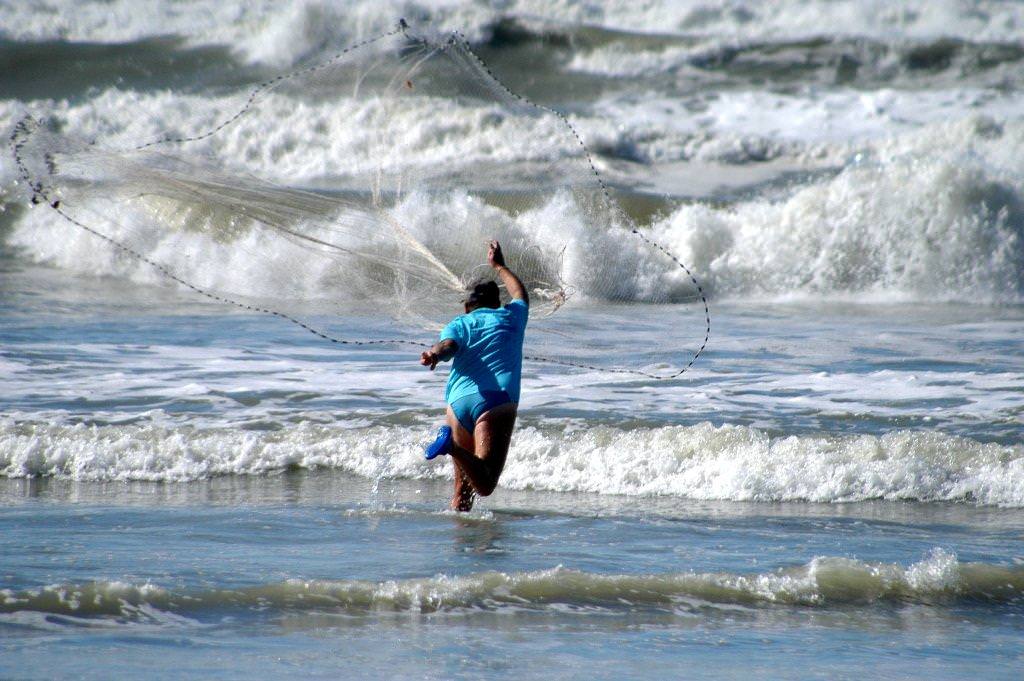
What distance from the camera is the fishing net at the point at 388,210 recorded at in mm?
7348

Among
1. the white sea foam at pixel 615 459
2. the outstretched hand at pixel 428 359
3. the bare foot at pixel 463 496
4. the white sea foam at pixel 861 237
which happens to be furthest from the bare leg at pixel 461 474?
the white sea foam at pixel 861 237

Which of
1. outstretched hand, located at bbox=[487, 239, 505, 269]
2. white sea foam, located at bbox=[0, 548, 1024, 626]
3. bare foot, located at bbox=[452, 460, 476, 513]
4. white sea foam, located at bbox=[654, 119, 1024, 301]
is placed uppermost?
white sea foam, located at bbox=[654, 119, 1024, 301]

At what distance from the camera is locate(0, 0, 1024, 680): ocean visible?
15.6ft

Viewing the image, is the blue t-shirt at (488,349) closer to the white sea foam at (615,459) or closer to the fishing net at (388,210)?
the fishing net at (388,210)

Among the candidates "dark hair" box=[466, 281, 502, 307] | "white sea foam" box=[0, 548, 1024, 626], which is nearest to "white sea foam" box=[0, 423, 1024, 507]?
"dark hair" box=[466, 281, 502, 307]

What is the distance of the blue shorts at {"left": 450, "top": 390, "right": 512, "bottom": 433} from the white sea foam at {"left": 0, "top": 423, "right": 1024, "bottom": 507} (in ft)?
4.56

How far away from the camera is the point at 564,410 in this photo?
30.2 feet

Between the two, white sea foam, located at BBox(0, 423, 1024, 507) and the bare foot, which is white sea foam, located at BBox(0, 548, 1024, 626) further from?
white sea foam, located at BBox(0, 423, 1024, 507)

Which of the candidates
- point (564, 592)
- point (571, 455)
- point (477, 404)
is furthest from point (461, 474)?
point (564, 592)

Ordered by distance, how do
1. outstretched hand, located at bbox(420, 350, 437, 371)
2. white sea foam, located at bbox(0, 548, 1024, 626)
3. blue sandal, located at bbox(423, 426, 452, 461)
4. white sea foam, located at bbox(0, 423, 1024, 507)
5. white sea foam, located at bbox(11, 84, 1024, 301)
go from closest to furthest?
white sea foam, located at bbox(0, 548, 1024, 626) < outstretched hand, located at bbox(420, 350, 437, 371) < blue sandal, located at bbox(423, 426, 452, 461) < white sea foam, located at bbox(0, 423, 1024, 507) < white sea foam, located at bbox(11, 84, 1024, 301)

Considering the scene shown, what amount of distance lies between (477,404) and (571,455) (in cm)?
167

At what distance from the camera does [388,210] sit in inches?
298

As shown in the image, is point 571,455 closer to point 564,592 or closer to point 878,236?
point 564,592

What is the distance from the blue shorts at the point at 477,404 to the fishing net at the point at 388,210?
0.68m
